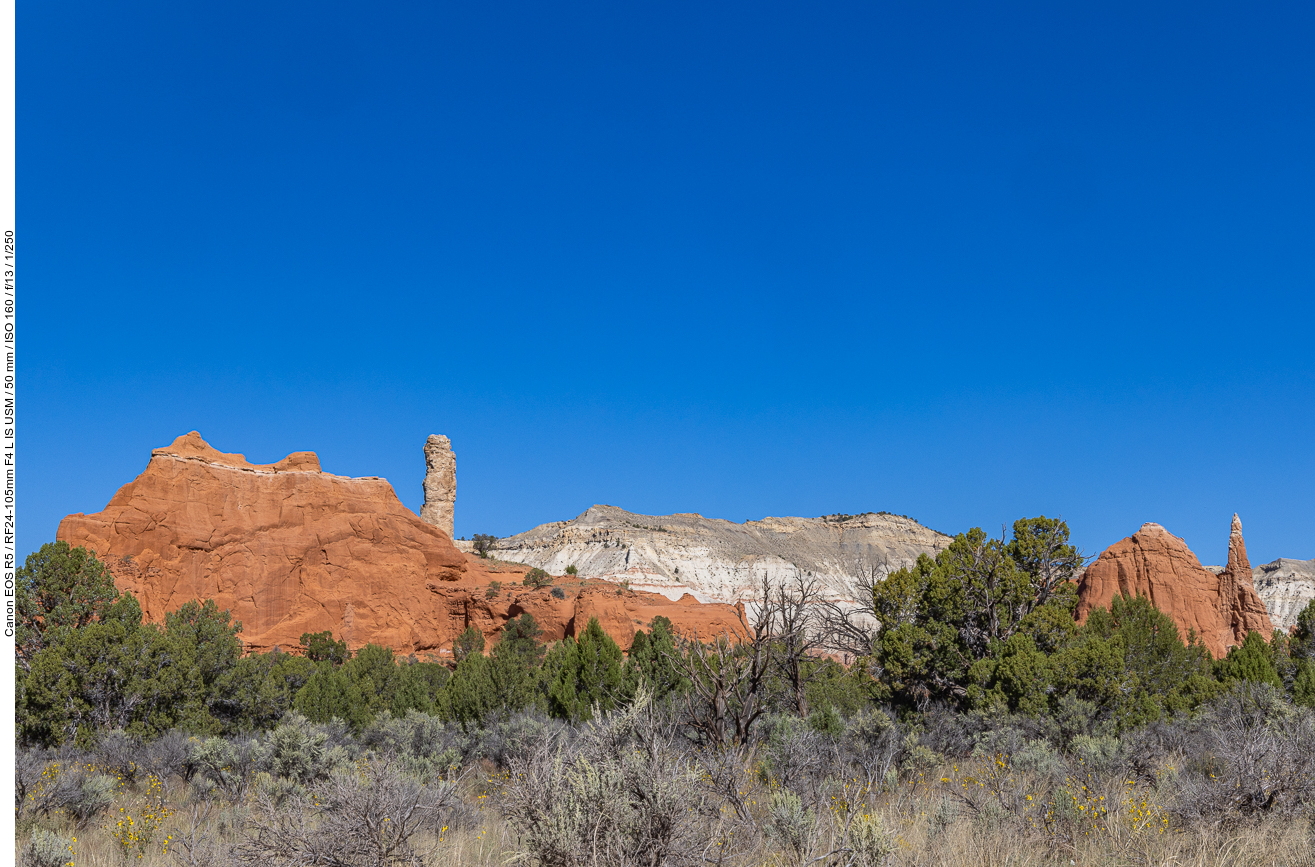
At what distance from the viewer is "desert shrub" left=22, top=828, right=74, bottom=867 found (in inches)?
254

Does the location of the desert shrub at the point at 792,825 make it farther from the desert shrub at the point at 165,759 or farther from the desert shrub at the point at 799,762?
the desert shrub at the point at 165,759

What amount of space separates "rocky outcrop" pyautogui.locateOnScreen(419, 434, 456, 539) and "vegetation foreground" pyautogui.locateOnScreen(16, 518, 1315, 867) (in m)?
41.5

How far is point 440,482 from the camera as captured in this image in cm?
7275

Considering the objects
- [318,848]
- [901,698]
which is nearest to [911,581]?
[901,698]

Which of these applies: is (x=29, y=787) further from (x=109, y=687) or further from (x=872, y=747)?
(x=872, y=747)

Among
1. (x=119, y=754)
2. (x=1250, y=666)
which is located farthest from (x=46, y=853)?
(x=1250, y=666)

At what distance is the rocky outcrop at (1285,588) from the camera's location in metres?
73.4

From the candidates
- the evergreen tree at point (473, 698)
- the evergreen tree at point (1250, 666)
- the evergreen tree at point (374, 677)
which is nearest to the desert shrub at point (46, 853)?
the evergreen tree at point (473, 698)

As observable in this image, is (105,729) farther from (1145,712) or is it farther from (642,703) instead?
(1145,712)

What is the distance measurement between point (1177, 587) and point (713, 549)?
45840 millimetres

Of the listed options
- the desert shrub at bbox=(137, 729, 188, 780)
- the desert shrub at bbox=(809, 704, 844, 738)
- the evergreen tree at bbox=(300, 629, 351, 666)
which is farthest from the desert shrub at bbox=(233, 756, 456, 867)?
the evergreen tree at bbox=(300, 629, 351, 666)

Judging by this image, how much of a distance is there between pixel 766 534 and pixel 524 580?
172 ft

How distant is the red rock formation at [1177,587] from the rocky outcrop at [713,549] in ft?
73.2

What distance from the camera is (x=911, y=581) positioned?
21812mm
